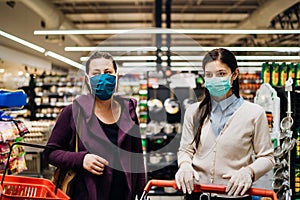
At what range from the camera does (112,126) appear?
6.17 ft

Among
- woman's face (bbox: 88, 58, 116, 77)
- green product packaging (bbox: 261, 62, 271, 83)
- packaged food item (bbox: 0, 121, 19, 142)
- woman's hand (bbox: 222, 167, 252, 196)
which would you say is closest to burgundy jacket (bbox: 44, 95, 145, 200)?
woman's face (bbox: 88, 58, 116, 77)

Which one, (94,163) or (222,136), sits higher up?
(222,136)

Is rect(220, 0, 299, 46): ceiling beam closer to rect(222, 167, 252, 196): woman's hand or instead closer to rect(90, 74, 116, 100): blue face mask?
rect(90, 74, 116, 100): blue face mask

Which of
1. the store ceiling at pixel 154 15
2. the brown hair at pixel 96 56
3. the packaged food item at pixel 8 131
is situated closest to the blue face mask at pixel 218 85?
the brown hair at pixel 96 56

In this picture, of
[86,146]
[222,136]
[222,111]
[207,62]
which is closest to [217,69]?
[207,62]

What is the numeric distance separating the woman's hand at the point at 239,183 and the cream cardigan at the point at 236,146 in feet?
0.46

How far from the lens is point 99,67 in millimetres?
1924

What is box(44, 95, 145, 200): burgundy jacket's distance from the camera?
1816mm

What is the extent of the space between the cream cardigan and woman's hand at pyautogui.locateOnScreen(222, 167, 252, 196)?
0.14m

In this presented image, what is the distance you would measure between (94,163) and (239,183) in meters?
0.64

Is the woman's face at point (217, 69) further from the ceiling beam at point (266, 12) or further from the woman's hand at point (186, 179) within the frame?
the ceiling beam at point (266, 12)

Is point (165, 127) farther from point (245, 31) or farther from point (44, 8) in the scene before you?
point (44, 8)

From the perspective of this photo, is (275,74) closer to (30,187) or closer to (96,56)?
(96,56)

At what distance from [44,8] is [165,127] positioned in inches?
174
